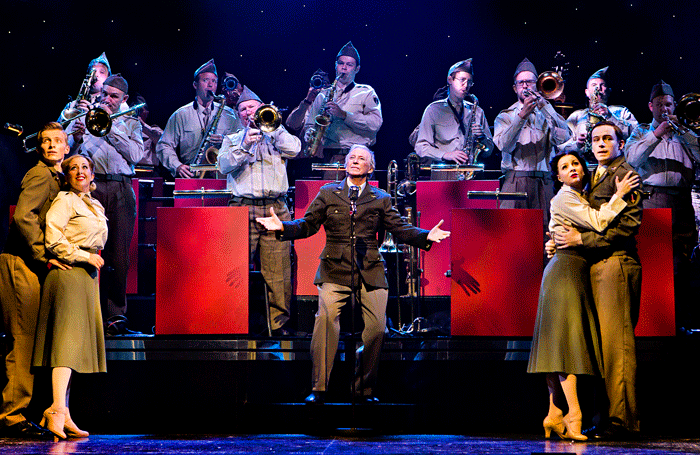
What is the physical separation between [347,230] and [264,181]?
4.18 feet

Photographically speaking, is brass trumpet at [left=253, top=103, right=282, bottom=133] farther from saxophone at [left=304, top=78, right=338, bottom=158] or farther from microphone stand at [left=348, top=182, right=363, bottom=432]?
microphone stand at [left=348, top=182, right=363, bottom=432]

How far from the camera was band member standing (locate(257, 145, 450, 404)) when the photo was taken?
205 inches

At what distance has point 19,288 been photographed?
4891 millimetres

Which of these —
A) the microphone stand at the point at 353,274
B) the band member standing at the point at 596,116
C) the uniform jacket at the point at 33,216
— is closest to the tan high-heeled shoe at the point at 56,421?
the uniform jacket at the point at 33,216

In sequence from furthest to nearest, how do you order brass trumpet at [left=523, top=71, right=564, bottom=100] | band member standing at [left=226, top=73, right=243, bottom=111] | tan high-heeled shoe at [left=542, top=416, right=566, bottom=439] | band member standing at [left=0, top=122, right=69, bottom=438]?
1. band member standing at [left=226, top=73, right=243, bottom=111]
2. brass trumpet at [left=523, top=71, right=564, bottom=100]
3. band member standing at [left=0, top=122, right=69, bottom=438]
4. tan high-heeled shoe at [left=542, top=416, right=566, bottom=439]

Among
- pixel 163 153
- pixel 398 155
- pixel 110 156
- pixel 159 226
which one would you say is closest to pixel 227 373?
pixel 159 226

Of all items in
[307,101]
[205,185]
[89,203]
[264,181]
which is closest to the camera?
[89,203]

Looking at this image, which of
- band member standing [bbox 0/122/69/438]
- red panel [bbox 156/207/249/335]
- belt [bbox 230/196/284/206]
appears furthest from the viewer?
belt [bbox 230/196/284/206]

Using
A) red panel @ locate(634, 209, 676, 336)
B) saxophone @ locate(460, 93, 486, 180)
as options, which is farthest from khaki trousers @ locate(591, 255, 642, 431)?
saxophone @ locate(460, 93, 486, 180)

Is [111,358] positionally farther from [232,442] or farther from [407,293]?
[407,293]

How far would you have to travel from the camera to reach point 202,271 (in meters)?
5.73

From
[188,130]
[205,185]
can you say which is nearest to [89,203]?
[205,185]

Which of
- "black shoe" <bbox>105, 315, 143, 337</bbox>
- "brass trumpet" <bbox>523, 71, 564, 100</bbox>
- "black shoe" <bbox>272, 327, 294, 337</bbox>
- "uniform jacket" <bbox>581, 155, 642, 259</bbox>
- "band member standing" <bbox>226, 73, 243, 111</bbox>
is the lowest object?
Answer: "black shoe" <bbox>272, 327, 294, 337</bbox>

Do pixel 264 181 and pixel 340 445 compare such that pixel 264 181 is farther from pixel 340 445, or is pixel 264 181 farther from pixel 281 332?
pixel 340 445
